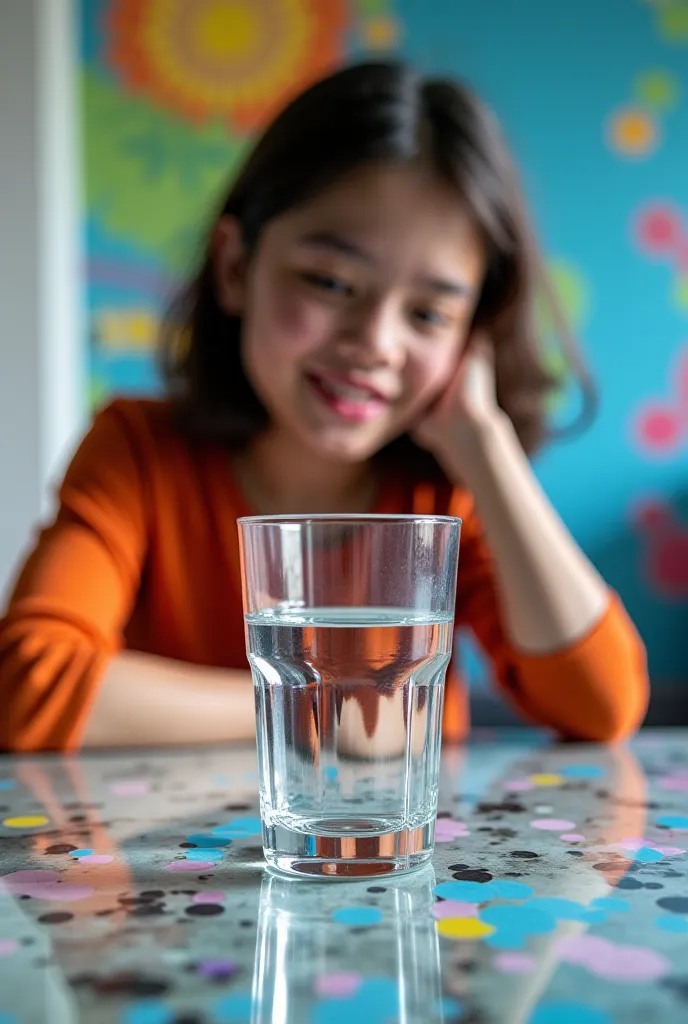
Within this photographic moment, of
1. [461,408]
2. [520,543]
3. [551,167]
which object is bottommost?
[520,543]

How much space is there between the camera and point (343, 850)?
420 mm

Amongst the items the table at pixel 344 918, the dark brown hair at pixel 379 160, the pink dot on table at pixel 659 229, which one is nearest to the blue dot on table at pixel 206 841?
the table at pixel 344 918

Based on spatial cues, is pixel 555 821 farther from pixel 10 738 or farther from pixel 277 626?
pixel 10 738

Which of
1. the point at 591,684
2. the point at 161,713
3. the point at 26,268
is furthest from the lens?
the point at 26,268

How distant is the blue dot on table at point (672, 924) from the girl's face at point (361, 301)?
0.68 metres

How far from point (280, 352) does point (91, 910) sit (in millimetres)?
721

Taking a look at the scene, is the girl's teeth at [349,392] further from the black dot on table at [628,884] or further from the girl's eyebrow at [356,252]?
the black dot on table at [628,884]

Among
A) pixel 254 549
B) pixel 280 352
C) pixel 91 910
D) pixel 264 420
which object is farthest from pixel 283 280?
pixel 91 910

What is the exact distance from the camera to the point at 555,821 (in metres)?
0.53

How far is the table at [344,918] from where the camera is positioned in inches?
12.4

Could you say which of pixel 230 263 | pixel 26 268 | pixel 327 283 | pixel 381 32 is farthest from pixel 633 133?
pixel 327 283

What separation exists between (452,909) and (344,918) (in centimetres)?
4

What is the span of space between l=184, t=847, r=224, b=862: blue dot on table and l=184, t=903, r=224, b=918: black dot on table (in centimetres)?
6

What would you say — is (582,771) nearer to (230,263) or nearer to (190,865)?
(190,865)
